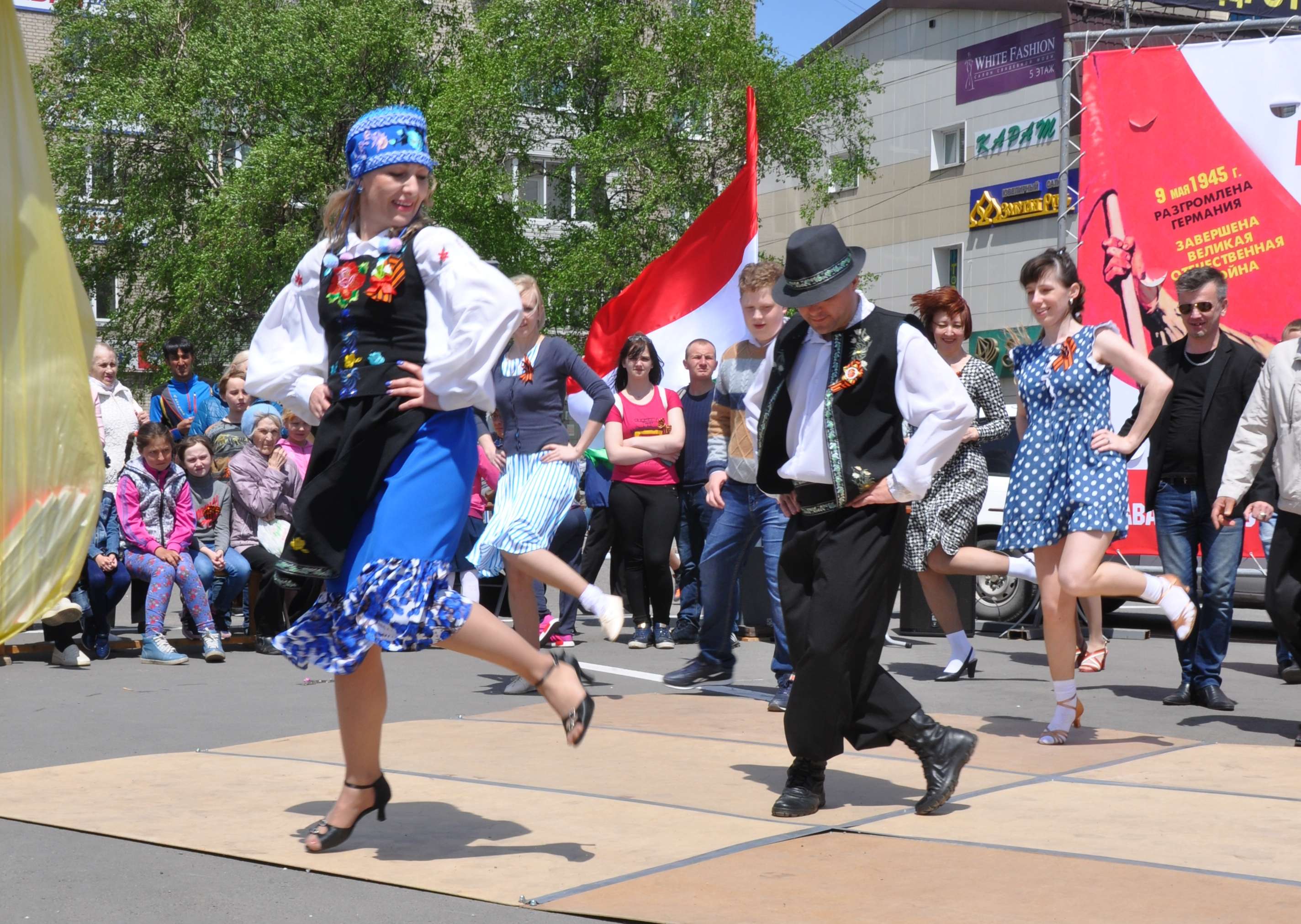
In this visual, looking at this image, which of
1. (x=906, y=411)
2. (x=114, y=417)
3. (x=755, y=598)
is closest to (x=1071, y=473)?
(x=906, y=411)

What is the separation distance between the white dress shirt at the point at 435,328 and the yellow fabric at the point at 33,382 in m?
1.66

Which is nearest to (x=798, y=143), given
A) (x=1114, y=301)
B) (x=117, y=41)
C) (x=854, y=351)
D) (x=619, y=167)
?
(x=619, y=167)

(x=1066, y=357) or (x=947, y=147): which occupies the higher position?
(x=947, y=147)

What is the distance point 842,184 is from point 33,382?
36085 millimetres

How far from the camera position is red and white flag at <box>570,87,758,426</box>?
12.9m

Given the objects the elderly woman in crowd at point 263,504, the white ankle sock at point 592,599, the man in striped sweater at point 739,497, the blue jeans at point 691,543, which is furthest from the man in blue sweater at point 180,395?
the white ankle sock at point 592,599

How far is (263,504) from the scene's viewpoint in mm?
10242

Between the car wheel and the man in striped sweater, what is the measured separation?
5.10m

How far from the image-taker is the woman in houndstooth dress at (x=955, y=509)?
27.5 feet

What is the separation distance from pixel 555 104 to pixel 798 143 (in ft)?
19.3

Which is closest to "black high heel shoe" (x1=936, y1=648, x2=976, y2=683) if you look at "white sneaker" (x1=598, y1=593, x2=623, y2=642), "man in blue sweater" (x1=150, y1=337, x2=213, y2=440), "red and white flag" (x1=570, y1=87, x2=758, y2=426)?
"white sneaker" (x1=598, y1=593, x2=623, y2=642)

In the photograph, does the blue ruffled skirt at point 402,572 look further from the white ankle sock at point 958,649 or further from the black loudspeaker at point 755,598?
the black loudspeaker at point 755,598

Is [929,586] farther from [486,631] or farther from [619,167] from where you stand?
[619,167]

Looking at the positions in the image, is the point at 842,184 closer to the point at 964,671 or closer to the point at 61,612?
the point at 964,671
